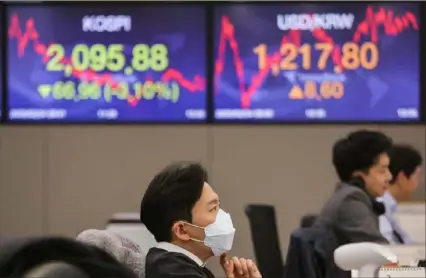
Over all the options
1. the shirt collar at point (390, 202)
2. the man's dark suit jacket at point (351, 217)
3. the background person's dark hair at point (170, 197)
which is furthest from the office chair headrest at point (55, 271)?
the shirt collar at point (390, 202)

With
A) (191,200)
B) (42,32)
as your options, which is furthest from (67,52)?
(191,200)

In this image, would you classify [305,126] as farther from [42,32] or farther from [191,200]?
[191,200]

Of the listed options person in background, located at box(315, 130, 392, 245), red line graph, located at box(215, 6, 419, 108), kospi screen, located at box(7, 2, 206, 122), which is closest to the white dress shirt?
person in background, located at box(315, 130, 392, 245)

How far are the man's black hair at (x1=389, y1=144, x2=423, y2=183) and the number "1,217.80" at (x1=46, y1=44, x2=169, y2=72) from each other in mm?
1470

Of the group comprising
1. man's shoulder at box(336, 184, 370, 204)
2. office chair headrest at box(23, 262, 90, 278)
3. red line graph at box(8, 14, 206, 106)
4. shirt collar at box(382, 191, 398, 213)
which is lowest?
shirt collar at box(382, 191, 398, 213)

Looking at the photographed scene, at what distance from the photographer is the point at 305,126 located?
5.00m

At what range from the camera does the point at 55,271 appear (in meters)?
0.56

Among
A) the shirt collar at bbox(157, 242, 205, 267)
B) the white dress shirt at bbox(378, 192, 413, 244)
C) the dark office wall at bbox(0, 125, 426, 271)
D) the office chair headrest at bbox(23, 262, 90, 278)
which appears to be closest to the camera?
the office chair headrest at bbox(23, 262, 90, 278)

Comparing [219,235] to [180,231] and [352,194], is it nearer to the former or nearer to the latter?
[180,231]

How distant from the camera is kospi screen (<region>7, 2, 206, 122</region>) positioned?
4.93 meters

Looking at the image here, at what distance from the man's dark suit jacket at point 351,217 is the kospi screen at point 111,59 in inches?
60.7

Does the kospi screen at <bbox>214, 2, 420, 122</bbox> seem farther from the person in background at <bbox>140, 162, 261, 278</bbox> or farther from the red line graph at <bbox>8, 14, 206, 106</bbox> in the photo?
the person in background at <bbox>140, 162, 261, 278</bbox>

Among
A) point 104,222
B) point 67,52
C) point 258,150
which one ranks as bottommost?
point 104,222

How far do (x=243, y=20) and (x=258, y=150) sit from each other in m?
0.81
